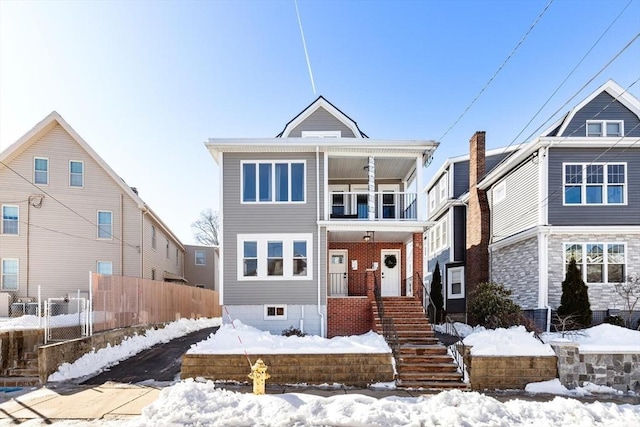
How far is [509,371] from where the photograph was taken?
952cm

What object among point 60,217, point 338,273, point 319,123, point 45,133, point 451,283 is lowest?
point 451,283

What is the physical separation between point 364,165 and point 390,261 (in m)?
3.96

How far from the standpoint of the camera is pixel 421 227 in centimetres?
1422

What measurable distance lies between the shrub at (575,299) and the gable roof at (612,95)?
16.9 ft

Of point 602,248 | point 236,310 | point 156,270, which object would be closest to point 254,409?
point 236,310

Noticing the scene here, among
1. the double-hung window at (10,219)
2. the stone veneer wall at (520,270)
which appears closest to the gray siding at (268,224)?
the stone veneer wall at (520,270)

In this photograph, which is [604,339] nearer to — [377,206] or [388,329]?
[388,329]

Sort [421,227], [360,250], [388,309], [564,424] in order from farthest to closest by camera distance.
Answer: [360,250] → [421,227] → [388,309] → [564,424]

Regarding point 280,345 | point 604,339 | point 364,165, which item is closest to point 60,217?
point 364,165

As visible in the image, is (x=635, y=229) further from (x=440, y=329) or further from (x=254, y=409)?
(x=254, y=409)

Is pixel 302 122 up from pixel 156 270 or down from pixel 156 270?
up

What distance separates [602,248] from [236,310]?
1321cm

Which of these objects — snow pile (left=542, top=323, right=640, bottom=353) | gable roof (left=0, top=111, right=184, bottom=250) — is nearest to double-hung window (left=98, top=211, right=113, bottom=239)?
gable roof (left=0, top=111, right=184, bottom=250)

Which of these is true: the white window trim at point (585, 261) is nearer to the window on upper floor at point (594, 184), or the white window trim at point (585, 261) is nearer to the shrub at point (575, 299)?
the shrub at point (575, 299)
